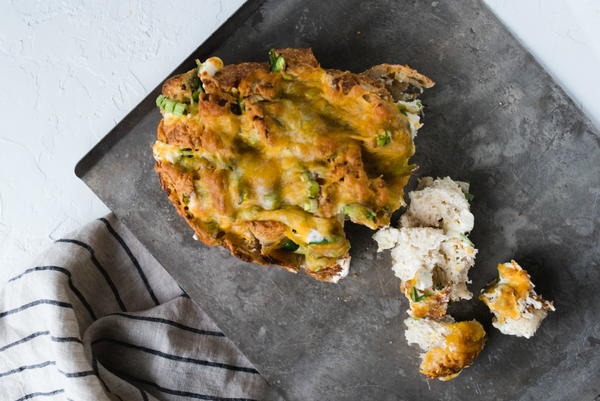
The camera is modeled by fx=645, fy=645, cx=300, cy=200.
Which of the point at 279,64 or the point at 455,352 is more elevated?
the point at 279,64

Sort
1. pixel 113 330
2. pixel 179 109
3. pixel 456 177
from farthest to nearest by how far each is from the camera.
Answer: pixel 113 330
pixel 456 177
pixel 179 109

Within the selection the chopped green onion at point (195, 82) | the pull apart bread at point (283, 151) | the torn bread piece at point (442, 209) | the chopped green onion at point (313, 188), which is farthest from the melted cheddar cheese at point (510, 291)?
the chopped green onion at point (195, 82)

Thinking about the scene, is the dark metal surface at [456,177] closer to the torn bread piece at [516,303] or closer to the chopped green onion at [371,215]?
the torn bread piece at [516,303]

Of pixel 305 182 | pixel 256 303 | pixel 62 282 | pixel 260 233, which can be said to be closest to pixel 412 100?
pixel 305 182

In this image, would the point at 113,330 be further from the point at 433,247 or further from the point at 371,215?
the point at 433,247

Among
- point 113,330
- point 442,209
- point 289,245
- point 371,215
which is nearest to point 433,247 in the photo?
point 442,209

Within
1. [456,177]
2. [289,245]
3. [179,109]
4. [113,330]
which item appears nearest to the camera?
[179,109]

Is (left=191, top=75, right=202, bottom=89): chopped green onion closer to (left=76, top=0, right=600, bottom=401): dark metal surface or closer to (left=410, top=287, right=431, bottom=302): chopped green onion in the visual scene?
(left=76, top=0, right=600, bottom=401): dark metal surface
